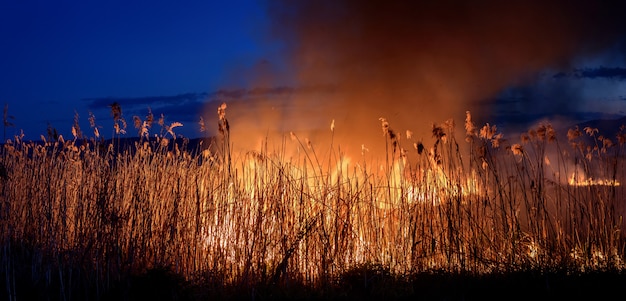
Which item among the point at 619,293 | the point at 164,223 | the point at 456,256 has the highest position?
the point at 164,223

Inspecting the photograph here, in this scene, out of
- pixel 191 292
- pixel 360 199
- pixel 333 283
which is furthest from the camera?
pixel 360 199

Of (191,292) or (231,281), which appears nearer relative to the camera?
(191,292)

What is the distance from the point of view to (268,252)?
593 cm

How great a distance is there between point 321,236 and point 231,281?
0.89 m

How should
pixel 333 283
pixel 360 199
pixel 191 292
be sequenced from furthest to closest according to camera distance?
pixel 360 199 → pixel 333 283 → pixel 191 292

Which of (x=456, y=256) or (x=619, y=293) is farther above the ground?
(x=456, y=256)

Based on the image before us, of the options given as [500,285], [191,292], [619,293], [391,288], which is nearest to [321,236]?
[391,288]

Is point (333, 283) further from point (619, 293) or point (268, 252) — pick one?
point (619, 293)

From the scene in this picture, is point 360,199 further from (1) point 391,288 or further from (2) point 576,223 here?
(2) point 576,223

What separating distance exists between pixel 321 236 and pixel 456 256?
1292mm

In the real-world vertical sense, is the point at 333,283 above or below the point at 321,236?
below

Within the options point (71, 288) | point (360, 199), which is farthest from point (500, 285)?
A: point (71, 288)

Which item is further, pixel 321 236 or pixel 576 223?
pixel 576 223

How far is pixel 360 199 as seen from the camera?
621 centimetres
